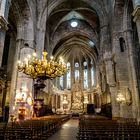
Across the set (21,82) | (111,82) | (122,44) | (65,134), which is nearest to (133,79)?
(122,44)

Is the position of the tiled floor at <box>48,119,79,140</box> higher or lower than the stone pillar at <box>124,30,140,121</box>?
lower

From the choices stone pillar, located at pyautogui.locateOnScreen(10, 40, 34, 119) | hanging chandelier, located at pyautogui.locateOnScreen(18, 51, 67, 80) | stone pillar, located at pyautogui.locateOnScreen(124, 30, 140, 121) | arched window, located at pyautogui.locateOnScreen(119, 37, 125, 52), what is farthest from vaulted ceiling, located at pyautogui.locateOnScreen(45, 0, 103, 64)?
hanging chandelier, located at pyautogui.locateOnScreen(18, 51, 67, 80)

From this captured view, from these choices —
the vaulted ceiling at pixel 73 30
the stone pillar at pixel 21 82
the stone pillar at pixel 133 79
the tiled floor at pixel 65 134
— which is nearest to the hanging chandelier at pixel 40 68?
the tiled floor at pixel 65 134

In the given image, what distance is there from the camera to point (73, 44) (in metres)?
32.9

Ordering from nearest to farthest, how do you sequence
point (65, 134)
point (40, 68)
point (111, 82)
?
point (65, 134)
point (40, 68)
point (111, 82)

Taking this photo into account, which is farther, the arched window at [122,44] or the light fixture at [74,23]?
the light fixture at [74,23]

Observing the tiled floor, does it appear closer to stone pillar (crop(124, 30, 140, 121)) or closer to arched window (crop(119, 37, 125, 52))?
stone pillar (crop(124, 30, 140, 121))

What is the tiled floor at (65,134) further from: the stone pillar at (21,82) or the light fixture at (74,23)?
the light fixture at (74,23)

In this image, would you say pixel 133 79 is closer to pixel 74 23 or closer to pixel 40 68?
pixel 40 68

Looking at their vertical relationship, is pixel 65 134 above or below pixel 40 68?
below

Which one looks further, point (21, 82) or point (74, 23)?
point (74, 23)

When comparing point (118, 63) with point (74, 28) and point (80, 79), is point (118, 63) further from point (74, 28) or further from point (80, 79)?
point (80, 79)

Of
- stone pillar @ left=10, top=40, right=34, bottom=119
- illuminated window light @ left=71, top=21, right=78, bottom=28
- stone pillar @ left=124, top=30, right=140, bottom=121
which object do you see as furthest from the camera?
illuminated window light @ left=71, top=21, right=78, bottom=28

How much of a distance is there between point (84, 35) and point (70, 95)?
12.1 m
